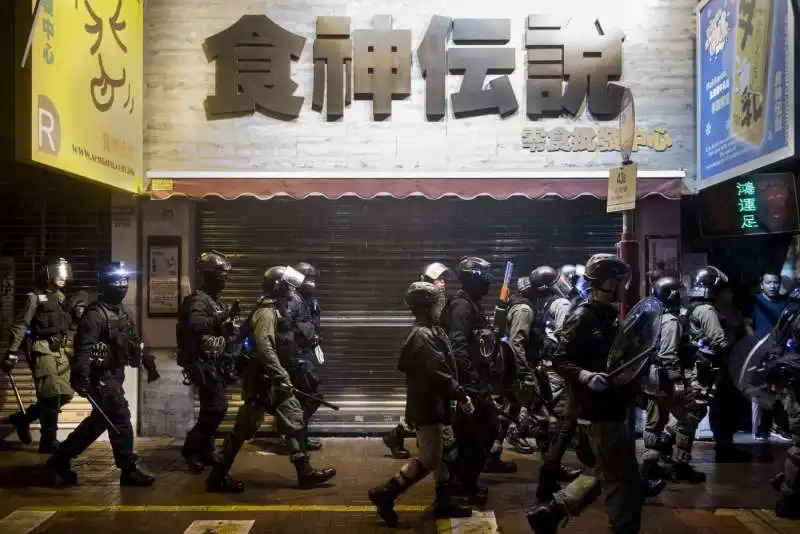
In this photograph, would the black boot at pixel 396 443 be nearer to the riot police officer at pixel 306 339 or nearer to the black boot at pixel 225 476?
the riot police officer at pixel 306 339

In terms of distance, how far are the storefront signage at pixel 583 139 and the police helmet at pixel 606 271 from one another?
450cm

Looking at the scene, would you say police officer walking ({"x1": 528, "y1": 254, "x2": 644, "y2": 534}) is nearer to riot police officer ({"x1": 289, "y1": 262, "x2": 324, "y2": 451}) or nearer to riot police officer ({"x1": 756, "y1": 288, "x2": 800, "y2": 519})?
riot police officer ({"x1": 756, "y1": 288, "x2": 800, "y2": 519})

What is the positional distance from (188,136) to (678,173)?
22.3ft

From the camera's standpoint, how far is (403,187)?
873 centimetres

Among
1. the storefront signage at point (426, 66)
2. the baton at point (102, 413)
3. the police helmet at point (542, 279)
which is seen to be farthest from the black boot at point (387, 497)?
the storefront signage at point (426, 66)

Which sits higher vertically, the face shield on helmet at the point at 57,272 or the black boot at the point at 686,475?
the face shield on helmet at the point at 57,272

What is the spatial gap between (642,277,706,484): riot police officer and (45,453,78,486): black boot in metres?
6.11

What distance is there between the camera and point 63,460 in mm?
7199

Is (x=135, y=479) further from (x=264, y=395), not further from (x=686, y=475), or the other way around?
(x=686, y=475)

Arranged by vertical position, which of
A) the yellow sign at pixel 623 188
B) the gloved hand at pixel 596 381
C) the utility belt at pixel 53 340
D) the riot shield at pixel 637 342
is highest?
the yellow sign at pixel 623 188

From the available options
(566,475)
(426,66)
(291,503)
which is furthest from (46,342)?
(566,475)

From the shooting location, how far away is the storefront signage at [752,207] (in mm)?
8945

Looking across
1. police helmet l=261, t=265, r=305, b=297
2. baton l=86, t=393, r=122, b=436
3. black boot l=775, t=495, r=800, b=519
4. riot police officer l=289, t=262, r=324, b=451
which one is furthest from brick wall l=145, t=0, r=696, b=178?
black boot l=775, t=495, r=800, b=519

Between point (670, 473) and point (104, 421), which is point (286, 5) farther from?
point (670, 473)
